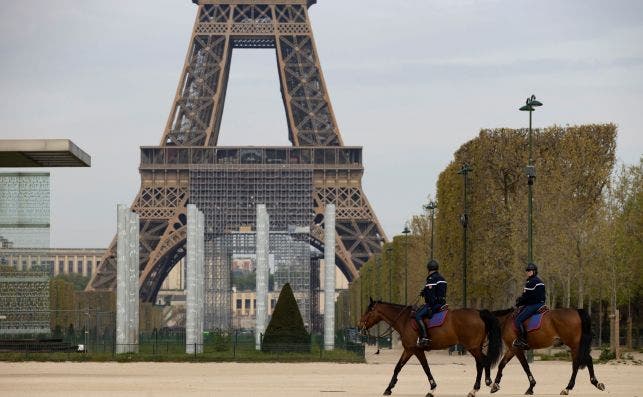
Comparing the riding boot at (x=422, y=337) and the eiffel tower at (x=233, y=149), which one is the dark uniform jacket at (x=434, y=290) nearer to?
the riding boot at (x=422, y=337)

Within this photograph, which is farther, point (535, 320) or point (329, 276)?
point (329, 276)

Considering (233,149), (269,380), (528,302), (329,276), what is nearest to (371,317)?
(528,302)

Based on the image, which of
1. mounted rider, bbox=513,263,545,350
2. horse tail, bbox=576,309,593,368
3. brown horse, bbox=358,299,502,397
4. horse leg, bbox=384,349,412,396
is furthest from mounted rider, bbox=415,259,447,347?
horse tail, bbox=576,309,593,368

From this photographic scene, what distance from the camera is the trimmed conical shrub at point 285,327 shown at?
47156mm

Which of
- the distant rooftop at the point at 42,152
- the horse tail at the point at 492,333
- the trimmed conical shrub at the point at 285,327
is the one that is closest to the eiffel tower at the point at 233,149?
the trimmed conical shrub at the point at 285,327

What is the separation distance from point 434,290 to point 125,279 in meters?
23.7

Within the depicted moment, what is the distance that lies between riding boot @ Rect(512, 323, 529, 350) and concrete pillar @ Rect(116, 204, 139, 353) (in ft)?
76.8

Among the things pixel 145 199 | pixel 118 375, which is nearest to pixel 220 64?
pixel 145 199

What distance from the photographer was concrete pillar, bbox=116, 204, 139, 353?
4538 centimetres

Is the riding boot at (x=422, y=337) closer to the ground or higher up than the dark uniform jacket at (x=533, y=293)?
closer to the ground

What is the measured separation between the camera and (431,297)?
2356 cm

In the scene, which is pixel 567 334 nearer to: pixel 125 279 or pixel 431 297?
pixel 431 297

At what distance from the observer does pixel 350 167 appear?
108m

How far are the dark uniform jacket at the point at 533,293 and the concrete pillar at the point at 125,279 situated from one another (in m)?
23.5
